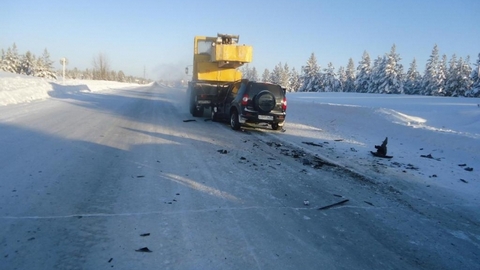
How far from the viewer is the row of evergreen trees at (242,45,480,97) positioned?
61656 millimetres

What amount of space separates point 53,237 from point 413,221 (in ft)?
15.0

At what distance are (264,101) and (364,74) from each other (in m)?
64.4

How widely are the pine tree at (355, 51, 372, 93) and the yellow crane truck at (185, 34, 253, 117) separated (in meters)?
57.7

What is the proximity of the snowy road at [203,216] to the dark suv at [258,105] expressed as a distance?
4429 mm

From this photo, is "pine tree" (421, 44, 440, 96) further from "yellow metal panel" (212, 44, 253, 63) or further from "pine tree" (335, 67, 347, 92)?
"yellow metal panel" (212, 44, 253, 63)

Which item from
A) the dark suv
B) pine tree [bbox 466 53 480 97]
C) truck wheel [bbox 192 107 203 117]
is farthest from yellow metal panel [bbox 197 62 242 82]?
pine tree [bbox 466 53 480 97]

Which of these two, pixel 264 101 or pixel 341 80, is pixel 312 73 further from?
pixel 264 101

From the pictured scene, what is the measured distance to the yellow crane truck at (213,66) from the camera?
15.7m

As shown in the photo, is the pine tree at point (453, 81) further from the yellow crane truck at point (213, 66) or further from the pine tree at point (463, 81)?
the yellow crane truck at point (213, 66)

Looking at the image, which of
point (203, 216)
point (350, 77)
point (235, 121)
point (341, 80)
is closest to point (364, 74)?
point (350, 77)

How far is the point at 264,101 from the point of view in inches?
461

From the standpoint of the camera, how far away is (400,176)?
22.8ft

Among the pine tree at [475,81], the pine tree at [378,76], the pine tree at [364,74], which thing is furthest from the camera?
the pine tree at [364,74]

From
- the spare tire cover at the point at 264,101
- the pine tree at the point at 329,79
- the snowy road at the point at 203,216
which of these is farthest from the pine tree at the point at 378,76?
the snowy road at the point at 203,216
